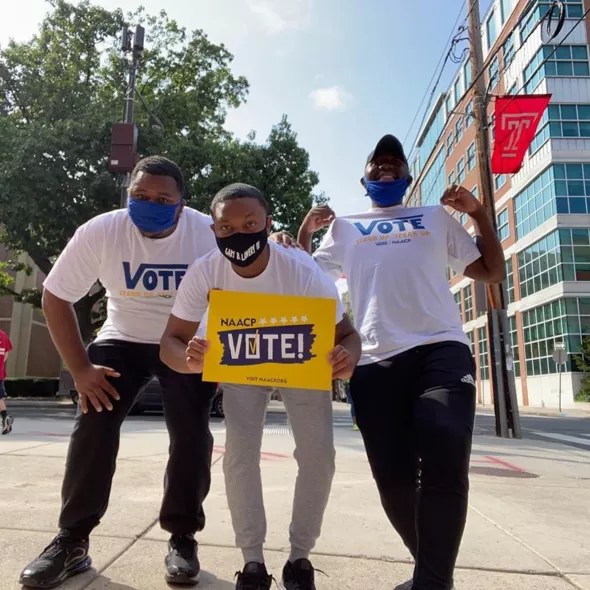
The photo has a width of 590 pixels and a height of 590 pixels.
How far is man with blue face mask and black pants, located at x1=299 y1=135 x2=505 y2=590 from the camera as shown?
190 centimetres

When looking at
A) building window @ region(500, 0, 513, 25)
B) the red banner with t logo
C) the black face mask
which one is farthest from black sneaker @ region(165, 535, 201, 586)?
building window @ region(500, 0, 513, 25)

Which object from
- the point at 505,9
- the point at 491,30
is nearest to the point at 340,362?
the point at 505,9

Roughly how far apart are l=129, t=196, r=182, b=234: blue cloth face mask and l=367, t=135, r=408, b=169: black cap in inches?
40.5

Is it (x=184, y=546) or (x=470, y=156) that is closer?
(x=184, y=546)

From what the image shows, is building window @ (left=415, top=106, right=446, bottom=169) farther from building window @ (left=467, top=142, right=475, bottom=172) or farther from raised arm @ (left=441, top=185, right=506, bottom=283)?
raised arm @ (left=441, top=185, right=506, bottom=283)

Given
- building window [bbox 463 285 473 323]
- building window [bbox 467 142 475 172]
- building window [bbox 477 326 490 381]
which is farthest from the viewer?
building window [bbox 463 285 473 323]

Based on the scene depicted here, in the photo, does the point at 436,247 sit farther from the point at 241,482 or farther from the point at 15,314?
the point at 15,314

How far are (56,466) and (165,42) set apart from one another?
2208 cm

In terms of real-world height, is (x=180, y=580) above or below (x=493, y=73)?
below

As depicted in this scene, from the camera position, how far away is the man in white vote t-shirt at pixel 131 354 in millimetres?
2391

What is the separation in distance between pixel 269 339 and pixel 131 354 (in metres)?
0.83

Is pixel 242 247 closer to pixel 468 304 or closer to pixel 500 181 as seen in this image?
pixel 500 181

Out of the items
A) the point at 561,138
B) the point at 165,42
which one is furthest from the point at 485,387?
the point at 165,42

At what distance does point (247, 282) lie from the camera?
89.9 inches
